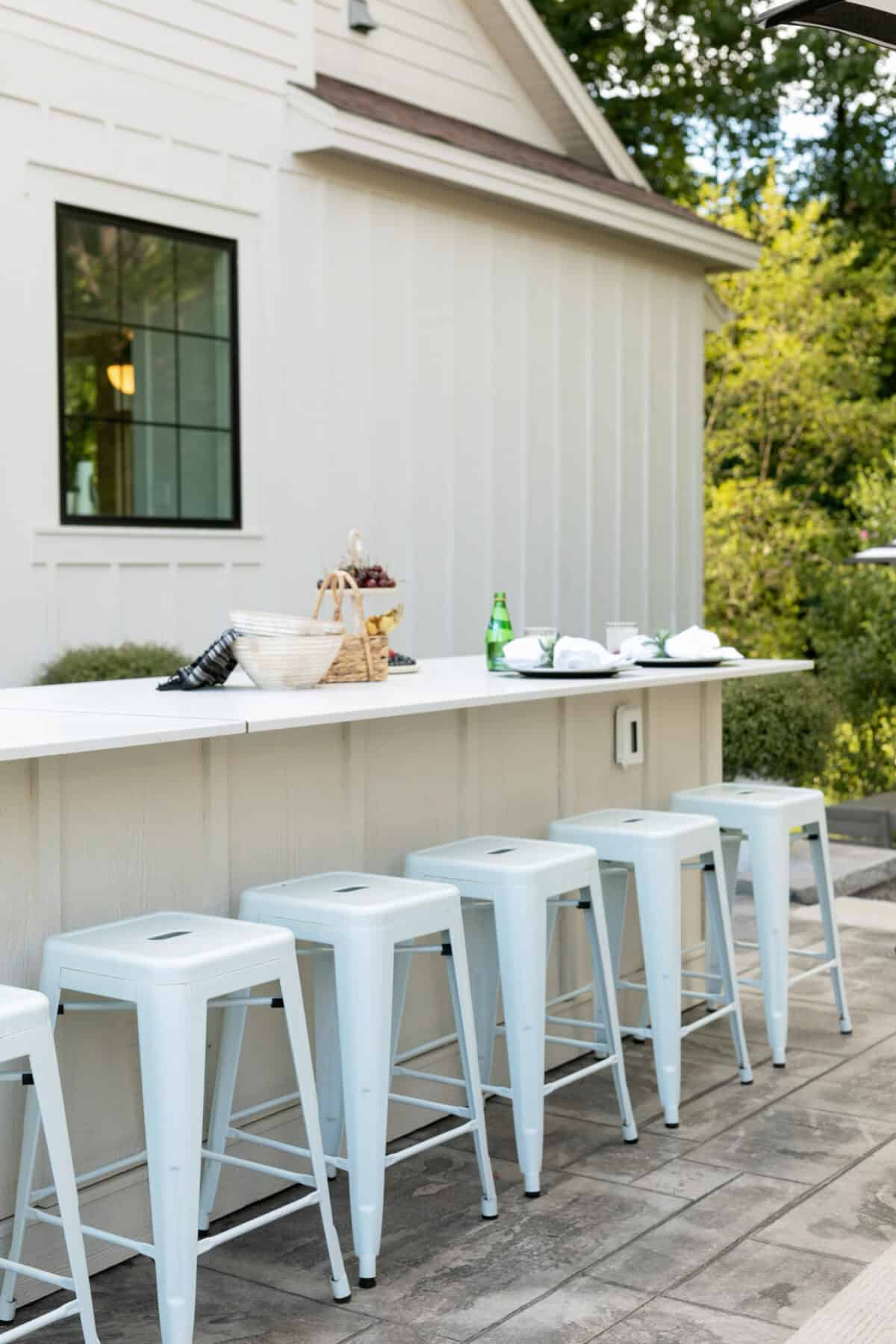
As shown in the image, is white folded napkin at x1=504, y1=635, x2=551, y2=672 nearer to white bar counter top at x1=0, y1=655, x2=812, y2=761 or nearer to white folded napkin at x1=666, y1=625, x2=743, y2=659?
white bar counter top at x1=0, y1=655, x2=812, y2=761

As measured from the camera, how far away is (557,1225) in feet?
11.2

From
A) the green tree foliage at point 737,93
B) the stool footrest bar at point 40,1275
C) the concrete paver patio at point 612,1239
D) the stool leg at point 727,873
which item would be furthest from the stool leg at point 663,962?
the green tree foliage at point 737,93

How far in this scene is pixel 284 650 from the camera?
3.89 metres

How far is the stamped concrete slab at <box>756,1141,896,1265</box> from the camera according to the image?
3.29 meters

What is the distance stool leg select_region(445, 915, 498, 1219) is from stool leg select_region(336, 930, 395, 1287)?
269 mm

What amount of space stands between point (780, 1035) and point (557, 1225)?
139 cm

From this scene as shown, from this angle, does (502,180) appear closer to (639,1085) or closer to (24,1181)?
(639,1085)

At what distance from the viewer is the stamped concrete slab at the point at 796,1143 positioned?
3.76 meters

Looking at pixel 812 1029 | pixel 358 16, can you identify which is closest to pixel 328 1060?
pixel 812 1029

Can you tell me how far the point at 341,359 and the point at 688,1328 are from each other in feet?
17.7

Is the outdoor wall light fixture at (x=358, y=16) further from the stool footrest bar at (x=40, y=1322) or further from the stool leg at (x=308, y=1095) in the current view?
the stool footrest bar at (x=40, y=1322)

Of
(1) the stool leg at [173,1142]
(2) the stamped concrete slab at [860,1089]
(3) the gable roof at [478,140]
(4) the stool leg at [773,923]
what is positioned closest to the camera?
(1) the stool leg at [173,1142]

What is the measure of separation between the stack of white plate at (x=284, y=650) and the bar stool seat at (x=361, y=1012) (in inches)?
23.5

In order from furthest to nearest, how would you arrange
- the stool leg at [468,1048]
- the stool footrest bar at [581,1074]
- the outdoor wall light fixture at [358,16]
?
the outdoor wall light fixture at [358,16] < the stool footrest bar at [581,1074] < the stool leg at [468,1048]
